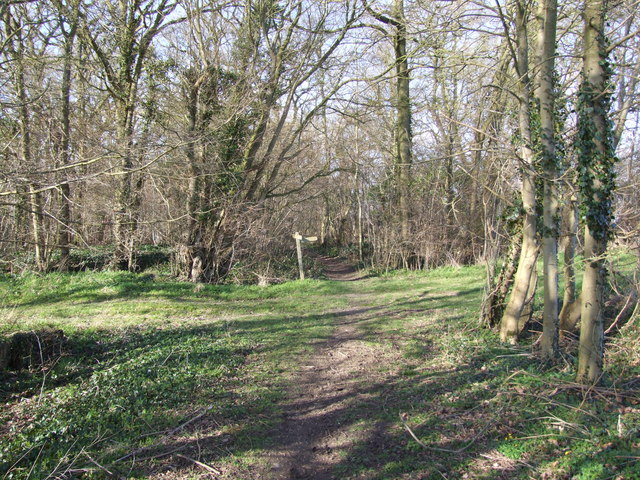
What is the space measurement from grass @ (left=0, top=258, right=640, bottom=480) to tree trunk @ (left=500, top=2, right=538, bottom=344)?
0.65m

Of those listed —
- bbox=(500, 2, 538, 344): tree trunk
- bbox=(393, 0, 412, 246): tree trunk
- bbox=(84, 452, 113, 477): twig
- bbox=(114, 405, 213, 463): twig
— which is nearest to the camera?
bbox=(84, 452, 113, 477): twig

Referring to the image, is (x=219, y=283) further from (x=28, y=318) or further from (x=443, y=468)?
(x=443, y=468)

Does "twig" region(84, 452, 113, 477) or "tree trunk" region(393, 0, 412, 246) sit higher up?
"tree trunk" region(393, 0, 412, 246)

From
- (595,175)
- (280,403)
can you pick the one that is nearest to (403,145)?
(595,175)

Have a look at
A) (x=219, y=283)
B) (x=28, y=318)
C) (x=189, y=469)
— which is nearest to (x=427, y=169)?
(x=219, y=283)

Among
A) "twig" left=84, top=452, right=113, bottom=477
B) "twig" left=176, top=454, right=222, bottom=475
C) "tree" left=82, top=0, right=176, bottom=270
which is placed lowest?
"twig" left=176, top=454, right=222, bottom=475

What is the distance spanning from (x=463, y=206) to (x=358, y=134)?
298 inches

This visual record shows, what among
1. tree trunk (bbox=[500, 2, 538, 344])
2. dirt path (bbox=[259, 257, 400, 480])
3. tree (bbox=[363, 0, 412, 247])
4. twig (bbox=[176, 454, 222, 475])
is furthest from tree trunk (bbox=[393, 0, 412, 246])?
twig (bbox=[176, 454, 222, 475])

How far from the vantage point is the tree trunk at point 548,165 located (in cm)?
560

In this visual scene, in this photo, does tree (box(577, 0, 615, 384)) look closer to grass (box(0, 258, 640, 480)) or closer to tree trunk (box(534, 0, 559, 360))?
grass (box(0, 258, 640, 480))

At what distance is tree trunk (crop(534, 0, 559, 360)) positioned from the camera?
5598mm

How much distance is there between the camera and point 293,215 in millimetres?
20125

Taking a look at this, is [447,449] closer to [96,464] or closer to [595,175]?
[96,464]

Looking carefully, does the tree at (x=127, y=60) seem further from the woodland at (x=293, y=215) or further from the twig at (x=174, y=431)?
the twig at (x=174, y=431)
